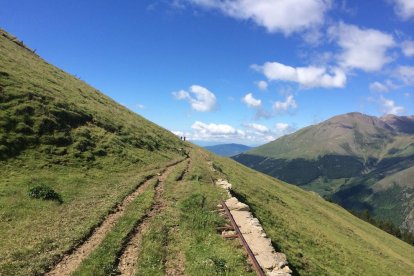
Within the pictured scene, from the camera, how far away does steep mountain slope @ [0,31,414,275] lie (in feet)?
67.2

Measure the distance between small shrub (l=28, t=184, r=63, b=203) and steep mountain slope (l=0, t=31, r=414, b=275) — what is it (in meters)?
0.08

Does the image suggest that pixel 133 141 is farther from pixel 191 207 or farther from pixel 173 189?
pixel 191 207

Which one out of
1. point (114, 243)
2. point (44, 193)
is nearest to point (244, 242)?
point (114, 243)

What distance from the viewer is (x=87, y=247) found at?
21.3 metres

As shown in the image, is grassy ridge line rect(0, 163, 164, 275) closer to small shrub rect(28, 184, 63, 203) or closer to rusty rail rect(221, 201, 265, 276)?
small shrub rect(28, 184, 63, 203)

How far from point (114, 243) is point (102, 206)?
783 cm

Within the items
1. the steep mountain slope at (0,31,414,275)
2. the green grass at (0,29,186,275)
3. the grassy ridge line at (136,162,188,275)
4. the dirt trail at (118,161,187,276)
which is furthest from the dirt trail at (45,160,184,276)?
the grassy ridge line at (136,162,188,275)

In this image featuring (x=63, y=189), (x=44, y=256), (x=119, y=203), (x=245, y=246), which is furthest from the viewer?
(x=63, y=189)

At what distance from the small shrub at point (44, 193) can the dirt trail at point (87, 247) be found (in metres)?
5.27

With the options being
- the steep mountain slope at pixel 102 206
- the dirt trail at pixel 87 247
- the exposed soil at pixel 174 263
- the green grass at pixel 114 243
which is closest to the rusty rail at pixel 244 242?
the steep mountain slope at pixel 102 206

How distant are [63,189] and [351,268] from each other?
27169 millimetres

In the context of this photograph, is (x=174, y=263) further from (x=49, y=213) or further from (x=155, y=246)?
(x=49, y=213)

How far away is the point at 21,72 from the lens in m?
61.6

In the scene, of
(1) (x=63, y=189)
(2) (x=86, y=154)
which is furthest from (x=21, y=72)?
(1) (x=63, y=189)
